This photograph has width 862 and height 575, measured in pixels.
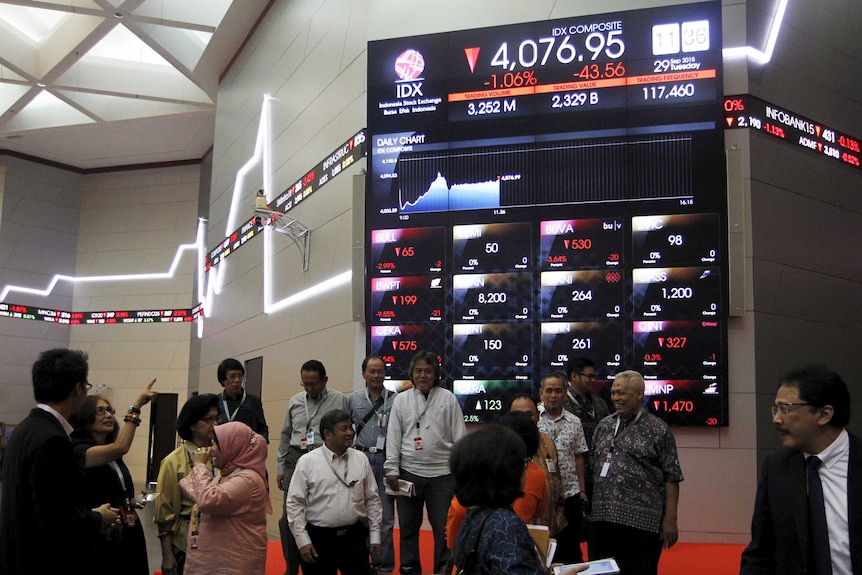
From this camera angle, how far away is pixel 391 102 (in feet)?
24.3

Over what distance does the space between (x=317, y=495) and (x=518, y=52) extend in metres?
4.52

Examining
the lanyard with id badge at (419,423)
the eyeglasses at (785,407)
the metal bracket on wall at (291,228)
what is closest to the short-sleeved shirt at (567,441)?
the lanyard with id badge at (419,423)

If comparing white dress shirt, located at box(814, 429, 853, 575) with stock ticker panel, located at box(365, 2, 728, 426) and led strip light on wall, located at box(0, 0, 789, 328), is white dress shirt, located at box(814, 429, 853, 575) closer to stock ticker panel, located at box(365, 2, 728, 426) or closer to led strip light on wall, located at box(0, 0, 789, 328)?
stock ticker panel, located at box(365, 2, 728, 426)

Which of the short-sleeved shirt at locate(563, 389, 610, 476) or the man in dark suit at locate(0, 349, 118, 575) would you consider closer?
the man in dark suit at locate(0, 349, 118, 575)

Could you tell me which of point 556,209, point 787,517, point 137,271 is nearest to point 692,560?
point 556,209

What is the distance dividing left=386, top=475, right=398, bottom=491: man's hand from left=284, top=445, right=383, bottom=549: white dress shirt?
113 centimetres

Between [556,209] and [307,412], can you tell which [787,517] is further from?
[556,209]

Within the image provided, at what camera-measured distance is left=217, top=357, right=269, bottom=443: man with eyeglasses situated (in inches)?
234

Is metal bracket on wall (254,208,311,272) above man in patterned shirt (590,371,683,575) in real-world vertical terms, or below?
above

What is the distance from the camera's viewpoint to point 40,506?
274 cm

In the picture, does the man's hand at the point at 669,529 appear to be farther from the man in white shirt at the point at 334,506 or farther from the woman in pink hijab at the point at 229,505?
the woman in pink hijab at the point at 229,505

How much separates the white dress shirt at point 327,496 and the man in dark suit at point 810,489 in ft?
6.51

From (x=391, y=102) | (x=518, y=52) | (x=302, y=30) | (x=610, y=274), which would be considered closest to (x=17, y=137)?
(x=302, y=30)

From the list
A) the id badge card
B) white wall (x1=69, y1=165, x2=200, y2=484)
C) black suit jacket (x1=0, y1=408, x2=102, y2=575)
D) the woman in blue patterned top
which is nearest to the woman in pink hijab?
black suit jacket (x1=0, y1=408, x2=102, y2=575)
